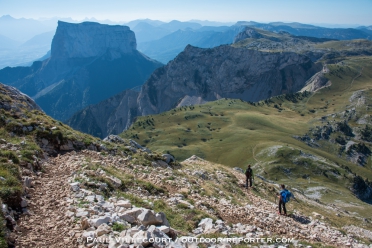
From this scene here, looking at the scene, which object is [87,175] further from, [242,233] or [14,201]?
[242,233]

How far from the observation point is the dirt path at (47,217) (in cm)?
1121

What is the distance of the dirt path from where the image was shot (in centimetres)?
1121

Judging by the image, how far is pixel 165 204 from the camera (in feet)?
58.0

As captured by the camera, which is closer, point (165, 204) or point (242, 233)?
point (242, 233)

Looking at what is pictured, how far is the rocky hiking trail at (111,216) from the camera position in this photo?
37.0 ft

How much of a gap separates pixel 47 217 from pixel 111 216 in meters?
3.39

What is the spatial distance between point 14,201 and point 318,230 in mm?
22067

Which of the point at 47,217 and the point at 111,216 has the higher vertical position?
the point at 111,216

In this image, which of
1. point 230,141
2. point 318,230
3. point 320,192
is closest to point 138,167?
point 318,230

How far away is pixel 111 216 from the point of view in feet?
41.3

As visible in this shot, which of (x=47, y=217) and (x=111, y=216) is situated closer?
(x=111, y=216)

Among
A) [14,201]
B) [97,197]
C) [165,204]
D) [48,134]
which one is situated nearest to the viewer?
[14,201]

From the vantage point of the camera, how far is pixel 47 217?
42.9 feet

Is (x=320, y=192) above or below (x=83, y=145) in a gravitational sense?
below
